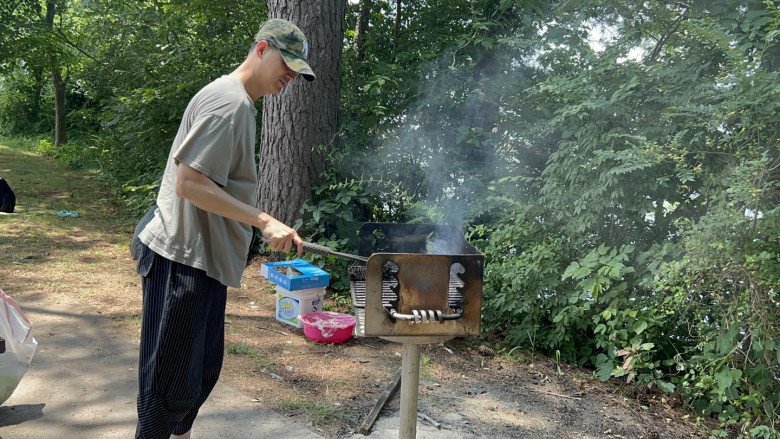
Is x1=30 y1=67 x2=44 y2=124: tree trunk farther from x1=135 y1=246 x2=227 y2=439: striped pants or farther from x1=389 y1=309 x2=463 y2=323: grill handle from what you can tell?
x1=389 y1=309 x2=463 y2=323: grill handle

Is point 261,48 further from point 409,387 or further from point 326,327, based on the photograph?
point 326,327

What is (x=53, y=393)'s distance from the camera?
3473 mm

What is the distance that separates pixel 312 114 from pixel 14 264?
3150mm

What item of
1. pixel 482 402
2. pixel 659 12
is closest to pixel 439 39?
pixel 659 12

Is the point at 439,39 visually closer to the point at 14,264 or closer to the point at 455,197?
the point at 455,197

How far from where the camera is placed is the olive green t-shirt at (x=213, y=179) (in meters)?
2.07

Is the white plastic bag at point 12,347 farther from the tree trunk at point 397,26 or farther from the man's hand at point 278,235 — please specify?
the tree trunk at point 397,26

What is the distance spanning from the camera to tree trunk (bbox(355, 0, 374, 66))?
7.14m

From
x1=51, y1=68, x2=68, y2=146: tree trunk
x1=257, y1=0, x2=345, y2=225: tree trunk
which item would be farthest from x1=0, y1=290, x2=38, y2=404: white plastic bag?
x1=51, y1=68, x2=68, y2=146: tree trunk

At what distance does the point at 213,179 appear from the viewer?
2.10 metres

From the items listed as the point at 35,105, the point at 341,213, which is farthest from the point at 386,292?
the point at 35,105

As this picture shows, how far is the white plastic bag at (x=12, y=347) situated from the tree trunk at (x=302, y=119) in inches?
120

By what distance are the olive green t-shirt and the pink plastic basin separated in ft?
7.56

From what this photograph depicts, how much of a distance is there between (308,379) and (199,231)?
6.61ft
